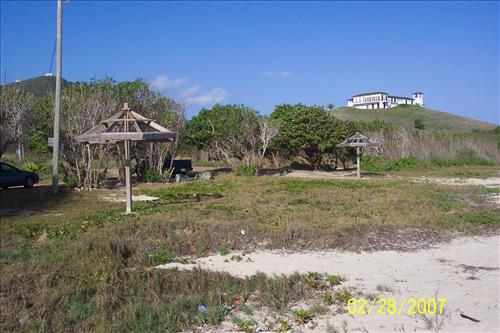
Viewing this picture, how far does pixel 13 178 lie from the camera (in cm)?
1819

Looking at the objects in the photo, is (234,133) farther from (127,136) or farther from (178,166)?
(127,136)

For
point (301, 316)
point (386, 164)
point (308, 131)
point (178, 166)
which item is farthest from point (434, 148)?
point (301, 316)

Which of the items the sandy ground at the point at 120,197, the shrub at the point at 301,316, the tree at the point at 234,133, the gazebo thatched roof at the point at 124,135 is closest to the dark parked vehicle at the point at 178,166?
the tree at the point at 234,133

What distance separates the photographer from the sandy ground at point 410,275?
5.01 metres

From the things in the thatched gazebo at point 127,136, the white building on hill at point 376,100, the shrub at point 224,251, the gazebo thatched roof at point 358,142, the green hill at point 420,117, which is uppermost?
the white building on hill at point 376,100

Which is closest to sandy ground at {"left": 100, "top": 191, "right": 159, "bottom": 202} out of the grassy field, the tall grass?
the grassy field

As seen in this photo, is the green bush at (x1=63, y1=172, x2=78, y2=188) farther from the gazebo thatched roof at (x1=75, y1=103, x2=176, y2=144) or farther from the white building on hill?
the white building on hill

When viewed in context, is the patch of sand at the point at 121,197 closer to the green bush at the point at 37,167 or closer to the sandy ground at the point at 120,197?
the sandy ground at the point at 120,197

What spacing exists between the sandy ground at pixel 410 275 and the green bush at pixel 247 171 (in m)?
16.6

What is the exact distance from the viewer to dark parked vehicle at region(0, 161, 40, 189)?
17891 millimetres

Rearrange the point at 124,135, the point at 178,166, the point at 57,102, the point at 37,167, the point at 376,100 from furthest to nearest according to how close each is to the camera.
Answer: the point at 376,100, the point at 178,166, the point at 37,167, the point at 57,102, the point at 124,135

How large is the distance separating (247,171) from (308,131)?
572 centimetres

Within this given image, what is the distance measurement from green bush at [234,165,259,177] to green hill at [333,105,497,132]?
5483cm

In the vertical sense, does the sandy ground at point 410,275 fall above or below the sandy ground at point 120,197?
below
